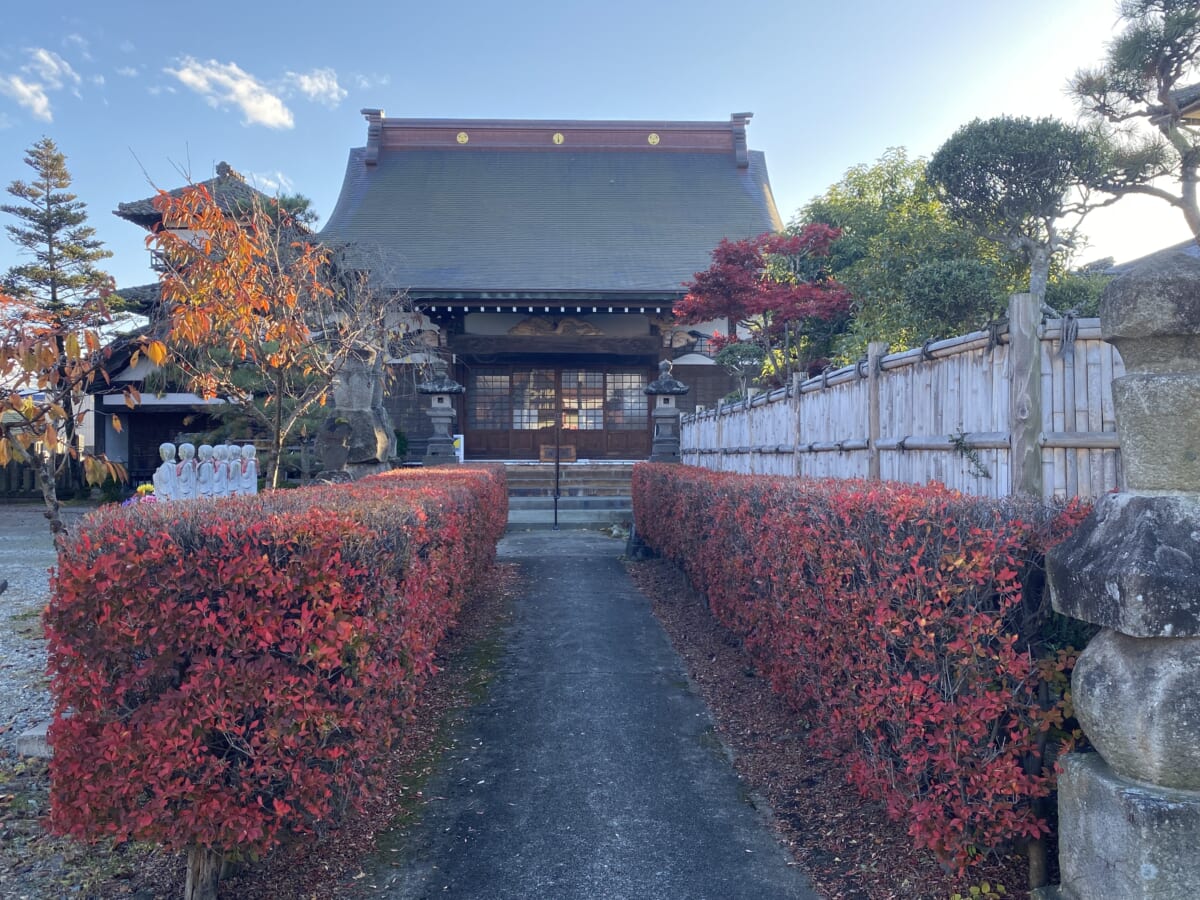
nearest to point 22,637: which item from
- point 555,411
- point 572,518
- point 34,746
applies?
point 34,746

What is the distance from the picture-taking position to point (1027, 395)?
146 inches

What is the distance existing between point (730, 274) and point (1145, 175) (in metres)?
5.71

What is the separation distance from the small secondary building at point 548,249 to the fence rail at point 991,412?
35.0 feet

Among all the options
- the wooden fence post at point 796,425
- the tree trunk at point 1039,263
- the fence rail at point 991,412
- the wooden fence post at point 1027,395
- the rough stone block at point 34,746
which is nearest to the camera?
the fence rail at point 991,412

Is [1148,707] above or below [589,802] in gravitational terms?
above

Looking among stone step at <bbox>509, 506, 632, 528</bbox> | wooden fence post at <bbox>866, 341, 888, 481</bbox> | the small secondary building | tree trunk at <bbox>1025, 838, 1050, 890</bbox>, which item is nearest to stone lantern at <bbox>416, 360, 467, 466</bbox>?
stone step at <bbox>509, 506, 632, 528</bbox>

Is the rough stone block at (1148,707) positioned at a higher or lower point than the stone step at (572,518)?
higher

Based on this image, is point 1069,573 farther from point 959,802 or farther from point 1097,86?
point 1097,86

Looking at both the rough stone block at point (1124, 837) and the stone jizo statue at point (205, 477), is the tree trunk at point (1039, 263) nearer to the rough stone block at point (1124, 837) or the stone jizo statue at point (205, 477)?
the rough stone block at point (1124, 837)

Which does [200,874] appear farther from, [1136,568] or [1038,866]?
[1136,568]

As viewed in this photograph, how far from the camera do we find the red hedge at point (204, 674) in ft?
8.31

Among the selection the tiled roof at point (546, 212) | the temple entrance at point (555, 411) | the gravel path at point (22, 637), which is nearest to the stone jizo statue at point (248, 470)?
the gravel path at point (22, 637)

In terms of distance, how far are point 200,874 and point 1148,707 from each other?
10.1ft

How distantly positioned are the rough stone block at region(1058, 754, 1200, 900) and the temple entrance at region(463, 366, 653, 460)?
17597mm
